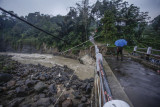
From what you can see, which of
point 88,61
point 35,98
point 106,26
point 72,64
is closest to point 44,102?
point 35,98

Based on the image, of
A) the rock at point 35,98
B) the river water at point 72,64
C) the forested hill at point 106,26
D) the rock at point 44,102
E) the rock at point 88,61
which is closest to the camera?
the rock at point 44,102

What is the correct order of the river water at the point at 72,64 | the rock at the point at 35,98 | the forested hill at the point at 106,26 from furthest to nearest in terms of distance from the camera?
the forested hill at the point at 106,26, the river water at the point at 72,64, the rock at the point at 35,98

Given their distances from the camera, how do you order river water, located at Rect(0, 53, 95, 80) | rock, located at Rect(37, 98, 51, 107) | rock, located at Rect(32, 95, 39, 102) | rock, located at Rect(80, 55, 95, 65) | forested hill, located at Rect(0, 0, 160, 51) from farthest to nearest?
forested hill, located at Rect(0, 0, 160, 51), rock, located at Rect(80, 55, 95, 65), river water, located at Rect(0, 53, 95, 80), rock, located at Rect(32, 95, 39, 102), rock, located at Rect(37, 98, 51, 107)

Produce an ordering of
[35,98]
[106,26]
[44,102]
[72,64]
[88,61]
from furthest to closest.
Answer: [106,26], [72,64], [88,61], [35,98], [44,102]

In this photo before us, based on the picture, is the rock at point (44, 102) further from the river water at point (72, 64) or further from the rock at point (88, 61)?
the rock at point (88, 61)

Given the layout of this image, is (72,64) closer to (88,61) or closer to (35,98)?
(88,61)

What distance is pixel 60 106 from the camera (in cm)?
316

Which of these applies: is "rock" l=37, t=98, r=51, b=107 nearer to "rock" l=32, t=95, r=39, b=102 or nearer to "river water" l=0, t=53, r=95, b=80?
"rock" l=32, t=95, r=39, b=102

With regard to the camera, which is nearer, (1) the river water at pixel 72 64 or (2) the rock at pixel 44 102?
(2) the rock at pixel 44 102

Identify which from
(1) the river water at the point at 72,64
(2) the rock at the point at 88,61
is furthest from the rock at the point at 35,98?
(2) the rock at the point at 88,61

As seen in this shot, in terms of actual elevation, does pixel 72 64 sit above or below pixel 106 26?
below

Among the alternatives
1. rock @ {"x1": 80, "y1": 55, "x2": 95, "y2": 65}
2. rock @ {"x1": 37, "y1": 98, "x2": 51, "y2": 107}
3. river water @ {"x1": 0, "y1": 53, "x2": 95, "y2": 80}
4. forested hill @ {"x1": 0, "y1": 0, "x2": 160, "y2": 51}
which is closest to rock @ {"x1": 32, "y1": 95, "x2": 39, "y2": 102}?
rock @ {"x1": 37, "y1": 98, "x2": 51, "y2": 107}

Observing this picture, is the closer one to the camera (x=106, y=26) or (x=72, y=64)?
(x=72, y=64)

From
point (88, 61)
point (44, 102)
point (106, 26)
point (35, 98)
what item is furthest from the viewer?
point (106, 26)
